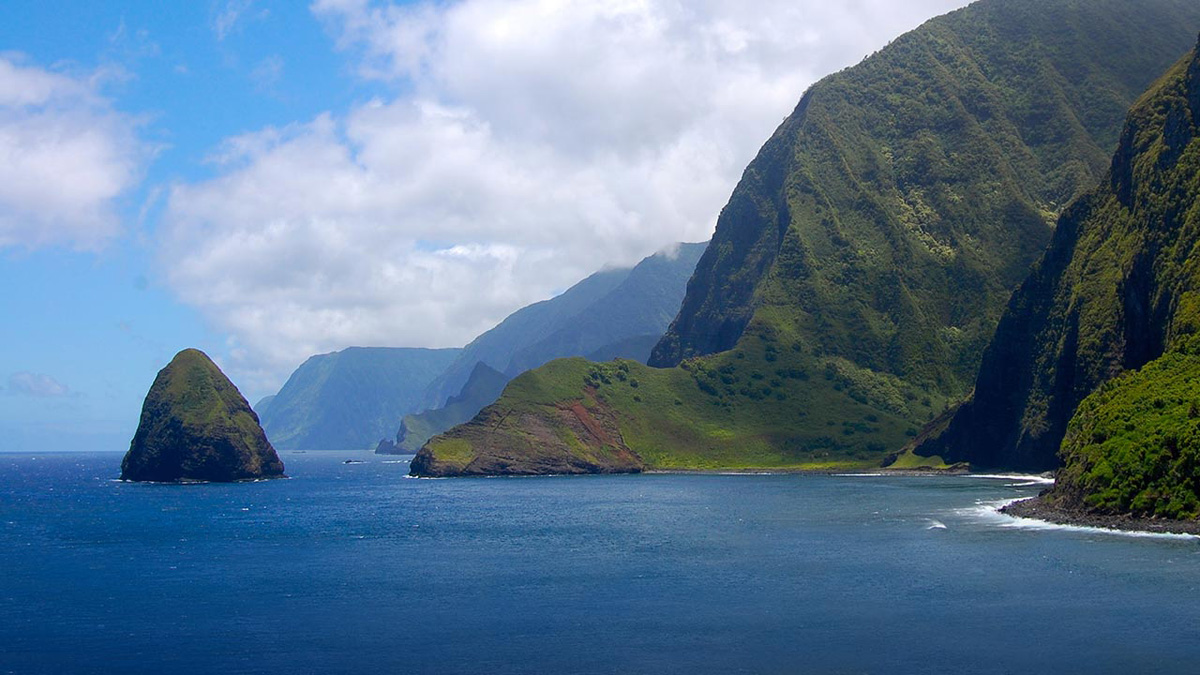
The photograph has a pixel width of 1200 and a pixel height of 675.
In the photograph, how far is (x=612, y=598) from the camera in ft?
287

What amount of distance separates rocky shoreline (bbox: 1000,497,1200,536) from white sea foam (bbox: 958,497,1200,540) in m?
0.62

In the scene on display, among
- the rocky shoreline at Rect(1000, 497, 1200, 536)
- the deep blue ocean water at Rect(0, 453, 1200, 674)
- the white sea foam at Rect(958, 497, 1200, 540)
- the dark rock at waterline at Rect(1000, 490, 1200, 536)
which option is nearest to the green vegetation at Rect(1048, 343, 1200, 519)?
the dark rock at waterline at Rect(1000, 490, 1200, 536)

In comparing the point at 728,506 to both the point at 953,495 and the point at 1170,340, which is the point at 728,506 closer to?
the point at 953,495

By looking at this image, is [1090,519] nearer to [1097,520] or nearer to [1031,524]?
[1097,520]

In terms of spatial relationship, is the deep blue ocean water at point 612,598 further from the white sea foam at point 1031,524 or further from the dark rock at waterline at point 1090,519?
the dark rock at waterline at point 1090,519

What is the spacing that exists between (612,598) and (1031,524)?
62023mm

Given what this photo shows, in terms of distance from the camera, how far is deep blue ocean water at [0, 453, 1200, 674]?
6669cm

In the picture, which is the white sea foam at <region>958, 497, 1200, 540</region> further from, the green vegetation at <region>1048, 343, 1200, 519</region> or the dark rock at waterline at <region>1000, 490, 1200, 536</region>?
the green vegetation at <region>1048, 343, 1200, 519</region>

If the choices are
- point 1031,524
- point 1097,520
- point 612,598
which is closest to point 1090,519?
point 1097,520

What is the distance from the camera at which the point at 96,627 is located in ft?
261

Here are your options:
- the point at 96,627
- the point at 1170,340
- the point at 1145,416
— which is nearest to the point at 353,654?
the point at 96,627

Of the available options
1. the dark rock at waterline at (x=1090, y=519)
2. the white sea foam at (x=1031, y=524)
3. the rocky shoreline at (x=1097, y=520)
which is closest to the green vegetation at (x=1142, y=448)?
the dark rock at waterline at (x=1090, y=519)

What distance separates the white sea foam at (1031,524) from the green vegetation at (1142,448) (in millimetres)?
5051

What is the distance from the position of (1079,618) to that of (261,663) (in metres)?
52.6
